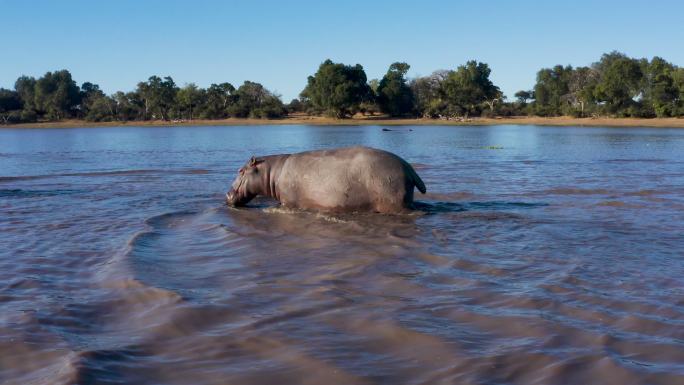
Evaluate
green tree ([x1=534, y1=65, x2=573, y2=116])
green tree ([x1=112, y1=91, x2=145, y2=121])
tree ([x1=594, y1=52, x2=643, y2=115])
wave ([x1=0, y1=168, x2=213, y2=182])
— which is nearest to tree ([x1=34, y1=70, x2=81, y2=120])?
green tree ([x1=112, y1=91, x2=145, y2=121])

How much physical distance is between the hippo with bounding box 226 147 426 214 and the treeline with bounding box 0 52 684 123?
6499 cm

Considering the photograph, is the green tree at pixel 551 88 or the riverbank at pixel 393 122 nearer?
the riverbank at pixel 393 122

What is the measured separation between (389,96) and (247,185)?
281ft

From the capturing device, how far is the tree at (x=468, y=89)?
9425 cm

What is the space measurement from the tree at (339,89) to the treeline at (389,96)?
0.15 meters

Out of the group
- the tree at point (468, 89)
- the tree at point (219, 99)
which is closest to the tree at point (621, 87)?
the tree at point (468, 89)

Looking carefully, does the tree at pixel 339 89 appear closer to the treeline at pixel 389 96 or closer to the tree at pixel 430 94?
the treeline at pixel 389 96

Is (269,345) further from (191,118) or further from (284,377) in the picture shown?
(191,118)

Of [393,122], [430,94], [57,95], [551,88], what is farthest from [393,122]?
[57,95]

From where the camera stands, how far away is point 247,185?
11656 millimetres

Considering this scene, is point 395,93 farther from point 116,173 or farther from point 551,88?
point 116,173

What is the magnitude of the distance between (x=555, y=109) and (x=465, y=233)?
269ft

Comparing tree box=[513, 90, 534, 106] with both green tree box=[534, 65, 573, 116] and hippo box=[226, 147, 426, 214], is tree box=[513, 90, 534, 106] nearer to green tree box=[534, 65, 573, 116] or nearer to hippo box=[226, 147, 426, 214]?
green tree box=[534, 65, 573, 116]

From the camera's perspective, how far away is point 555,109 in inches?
3369
